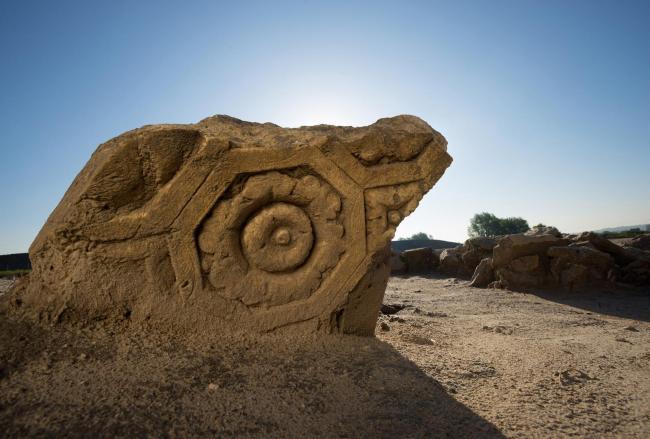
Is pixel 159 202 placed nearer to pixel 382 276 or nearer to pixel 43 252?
pixel 43 252

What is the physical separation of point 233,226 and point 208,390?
43.0 inches

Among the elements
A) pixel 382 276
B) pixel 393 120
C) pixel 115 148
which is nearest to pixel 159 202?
pixel 115 148

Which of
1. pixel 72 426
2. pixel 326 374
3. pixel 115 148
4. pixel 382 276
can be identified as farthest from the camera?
pixel 382 276

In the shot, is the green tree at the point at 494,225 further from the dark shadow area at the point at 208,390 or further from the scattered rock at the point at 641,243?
the dark shadow area at the point at 208,390

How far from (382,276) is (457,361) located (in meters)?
0.88

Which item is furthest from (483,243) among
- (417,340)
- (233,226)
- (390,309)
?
(233,226)

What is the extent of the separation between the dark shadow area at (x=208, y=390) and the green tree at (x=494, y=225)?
3550 cm

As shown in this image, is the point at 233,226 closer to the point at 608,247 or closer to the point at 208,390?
the point at 208,390

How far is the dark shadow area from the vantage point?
1832mm

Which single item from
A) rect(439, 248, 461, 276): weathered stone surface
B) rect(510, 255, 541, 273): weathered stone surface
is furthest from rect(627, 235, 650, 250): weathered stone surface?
rect(439, 248, 461, 276): weathered stone surface

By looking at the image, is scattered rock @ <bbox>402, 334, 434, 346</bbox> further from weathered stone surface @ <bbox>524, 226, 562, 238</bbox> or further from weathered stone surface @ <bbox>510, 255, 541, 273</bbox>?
weathered stone surface @ <bbox>524, 226, 562, 238</bbox>

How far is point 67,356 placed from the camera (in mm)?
2273

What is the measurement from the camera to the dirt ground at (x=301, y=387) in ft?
6.16

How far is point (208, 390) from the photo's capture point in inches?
83.1
